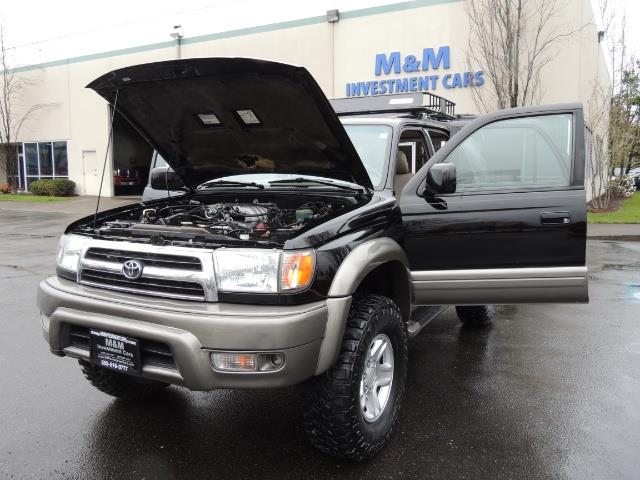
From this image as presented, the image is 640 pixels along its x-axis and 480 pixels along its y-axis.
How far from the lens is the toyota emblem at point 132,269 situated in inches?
117

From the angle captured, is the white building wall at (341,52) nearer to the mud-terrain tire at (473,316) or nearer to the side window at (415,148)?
the mud-terrain tire at (473,316)

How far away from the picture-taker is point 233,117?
3.93 m

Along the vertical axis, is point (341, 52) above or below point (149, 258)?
above

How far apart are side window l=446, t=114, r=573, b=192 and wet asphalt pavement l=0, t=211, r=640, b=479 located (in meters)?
1.54

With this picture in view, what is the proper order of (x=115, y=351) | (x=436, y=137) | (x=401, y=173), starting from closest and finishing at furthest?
(x=115, y=351)
(x=401, y=173)
(x=436, y=137)

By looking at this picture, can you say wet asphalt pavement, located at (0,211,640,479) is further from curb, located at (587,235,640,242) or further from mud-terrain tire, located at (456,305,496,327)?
curb, located at (587,235,640,242)

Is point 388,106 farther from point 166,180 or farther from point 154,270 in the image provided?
point 154,270

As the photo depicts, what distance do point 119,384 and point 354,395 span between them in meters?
1.75

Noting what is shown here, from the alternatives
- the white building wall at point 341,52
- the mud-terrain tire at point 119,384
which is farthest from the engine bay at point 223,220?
the white building wall at point 341,52

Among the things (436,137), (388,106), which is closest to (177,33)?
(388,106)

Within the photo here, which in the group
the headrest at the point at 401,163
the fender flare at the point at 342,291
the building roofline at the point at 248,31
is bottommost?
the fender flare at the point at 342,291

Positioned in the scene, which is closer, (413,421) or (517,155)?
(413,421)

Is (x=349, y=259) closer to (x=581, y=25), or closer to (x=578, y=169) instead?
(x=578, y=169)

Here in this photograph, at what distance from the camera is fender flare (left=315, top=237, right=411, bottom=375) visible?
2865 millimetres
